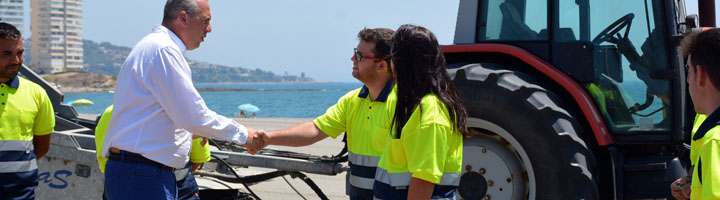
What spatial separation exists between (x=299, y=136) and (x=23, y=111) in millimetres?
1583

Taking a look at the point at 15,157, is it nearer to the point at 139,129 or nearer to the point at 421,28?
the point at 139,129

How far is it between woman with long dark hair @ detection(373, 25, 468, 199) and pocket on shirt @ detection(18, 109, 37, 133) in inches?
91.1

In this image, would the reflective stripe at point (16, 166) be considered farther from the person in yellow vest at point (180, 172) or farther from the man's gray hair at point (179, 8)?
the man's gray hair at point (179, 8)

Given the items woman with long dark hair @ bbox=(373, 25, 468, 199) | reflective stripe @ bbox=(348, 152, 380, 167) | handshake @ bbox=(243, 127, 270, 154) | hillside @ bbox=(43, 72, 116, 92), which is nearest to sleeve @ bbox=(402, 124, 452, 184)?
woman with long dark hair @ bbox=(373, 25, 468, 199)

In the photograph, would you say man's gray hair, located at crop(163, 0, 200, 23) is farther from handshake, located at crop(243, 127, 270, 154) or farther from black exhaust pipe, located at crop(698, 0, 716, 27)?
black exhaust pipe, located at crop(698, 0, 716, 27)

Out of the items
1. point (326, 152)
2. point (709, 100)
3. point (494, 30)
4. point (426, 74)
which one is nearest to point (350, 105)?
point (426, 74)

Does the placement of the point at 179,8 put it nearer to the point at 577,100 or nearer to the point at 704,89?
the point at 704,89

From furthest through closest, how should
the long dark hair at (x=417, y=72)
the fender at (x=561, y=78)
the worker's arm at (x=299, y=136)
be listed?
the fender at (x=561, y=78)
the worker's arm at (x=299, y=136)
the long dark hair at (x=417, y=72)

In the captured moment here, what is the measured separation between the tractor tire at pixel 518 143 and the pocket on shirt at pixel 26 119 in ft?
8.71

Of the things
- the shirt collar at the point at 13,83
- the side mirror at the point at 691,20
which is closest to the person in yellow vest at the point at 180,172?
the shirt collar at the point at 13,83

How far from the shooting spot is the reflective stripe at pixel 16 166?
4.15 m

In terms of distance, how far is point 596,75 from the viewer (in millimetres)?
5238

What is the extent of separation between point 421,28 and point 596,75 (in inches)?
102

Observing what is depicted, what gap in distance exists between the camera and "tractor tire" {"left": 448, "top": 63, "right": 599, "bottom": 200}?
4707mm
